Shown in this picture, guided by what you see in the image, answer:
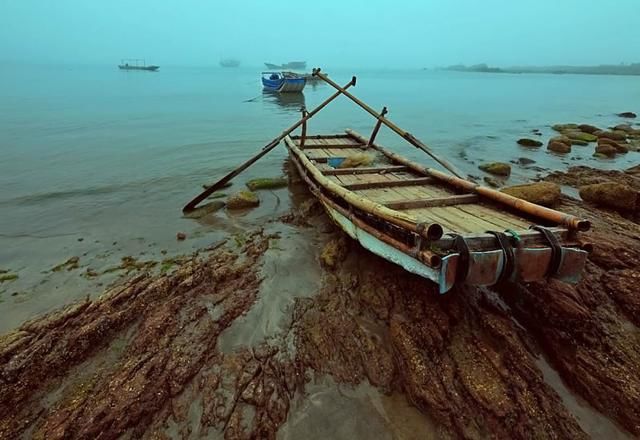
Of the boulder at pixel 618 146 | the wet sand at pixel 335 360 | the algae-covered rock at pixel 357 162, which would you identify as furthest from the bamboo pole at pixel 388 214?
the boulder at pixel 618 146

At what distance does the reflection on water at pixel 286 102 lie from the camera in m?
30.7

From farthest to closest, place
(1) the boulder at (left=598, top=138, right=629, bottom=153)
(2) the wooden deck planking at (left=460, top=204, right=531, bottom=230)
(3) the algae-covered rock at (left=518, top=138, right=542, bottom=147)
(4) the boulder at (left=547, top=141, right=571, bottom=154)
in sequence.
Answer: (3) the algae-covered rock at (left=518, top=138, right=542, bottom=147)
(1) the boulder at (left=598, top=138, right=629, bottom=153)
(4) the boulder at (left=547, top=141, right=571, bottom=154)
(2) the wooden deck planking at (left=460, top=204, right=531, bottom=230)

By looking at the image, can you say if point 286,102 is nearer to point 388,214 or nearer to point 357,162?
point 357,162

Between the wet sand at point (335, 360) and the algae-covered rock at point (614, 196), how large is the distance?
10.1ft

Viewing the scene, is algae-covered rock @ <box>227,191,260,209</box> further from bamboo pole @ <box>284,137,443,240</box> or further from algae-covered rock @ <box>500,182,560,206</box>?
algae-covered rock @ <box>500,182,560,206</box>

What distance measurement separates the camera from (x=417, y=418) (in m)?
3.52

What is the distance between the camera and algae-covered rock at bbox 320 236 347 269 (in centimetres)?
597

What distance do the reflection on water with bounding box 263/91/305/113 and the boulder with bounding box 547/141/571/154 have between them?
19.2 m

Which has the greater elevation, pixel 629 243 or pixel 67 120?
pixel 629 243

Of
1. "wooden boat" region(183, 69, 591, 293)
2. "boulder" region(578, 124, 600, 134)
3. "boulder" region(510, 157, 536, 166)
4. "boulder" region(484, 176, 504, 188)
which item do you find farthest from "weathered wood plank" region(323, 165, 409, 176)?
"boulder" region(578, 124, 600, 134)

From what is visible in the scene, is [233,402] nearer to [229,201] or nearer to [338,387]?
[338,387]

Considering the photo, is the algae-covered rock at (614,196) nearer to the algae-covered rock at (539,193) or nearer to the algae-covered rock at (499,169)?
the algae-covered rock at (539,193)

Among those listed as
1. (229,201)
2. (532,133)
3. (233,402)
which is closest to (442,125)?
(532,133)

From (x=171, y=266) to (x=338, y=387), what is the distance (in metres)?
3.91
